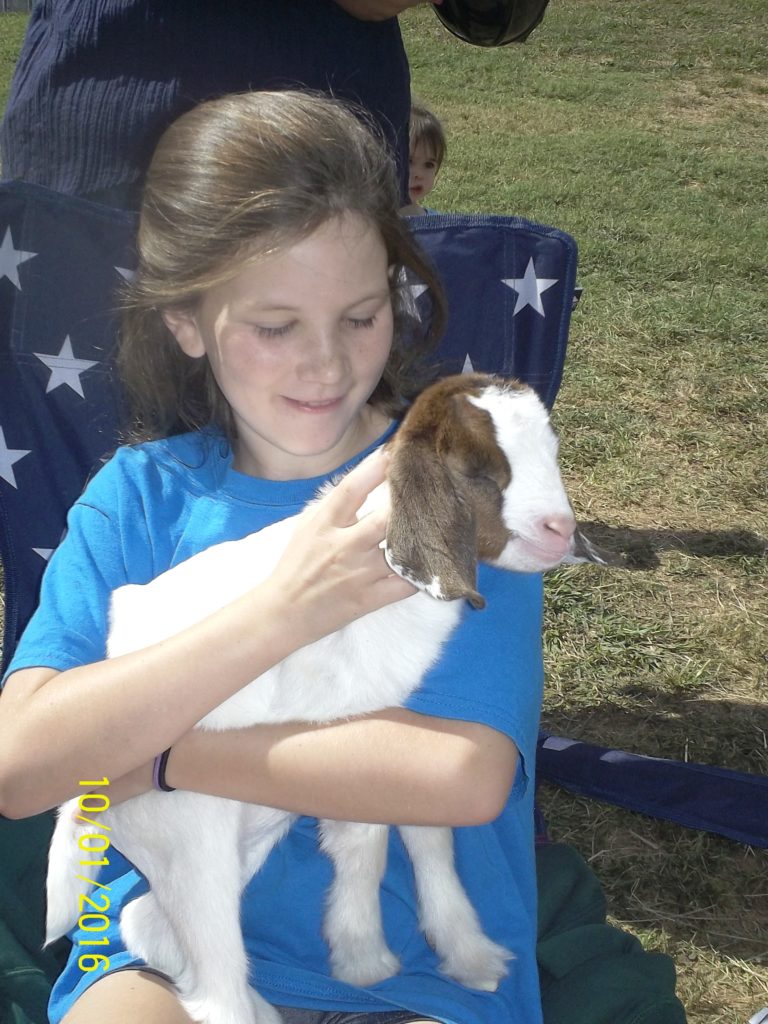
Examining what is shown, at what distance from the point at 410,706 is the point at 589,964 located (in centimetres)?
62

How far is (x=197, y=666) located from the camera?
5.61ft

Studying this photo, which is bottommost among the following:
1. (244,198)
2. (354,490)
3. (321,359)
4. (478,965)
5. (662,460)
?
(662,460)

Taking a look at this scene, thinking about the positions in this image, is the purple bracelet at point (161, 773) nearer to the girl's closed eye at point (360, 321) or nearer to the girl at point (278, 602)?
the girl at point (278, 602)

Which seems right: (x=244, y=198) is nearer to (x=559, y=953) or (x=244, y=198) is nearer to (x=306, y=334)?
(x=306, y=334)

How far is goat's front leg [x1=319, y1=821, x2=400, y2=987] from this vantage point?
5.92 ft

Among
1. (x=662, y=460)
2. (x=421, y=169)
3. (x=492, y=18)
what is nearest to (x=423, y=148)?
(x=421, y=169)

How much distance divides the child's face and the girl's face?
3.19 metres

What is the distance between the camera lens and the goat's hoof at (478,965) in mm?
1848

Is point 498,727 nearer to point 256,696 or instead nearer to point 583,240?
point 256,696

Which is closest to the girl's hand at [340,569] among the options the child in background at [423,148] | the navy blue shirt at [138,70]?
the navy blue shirt at [138,70]

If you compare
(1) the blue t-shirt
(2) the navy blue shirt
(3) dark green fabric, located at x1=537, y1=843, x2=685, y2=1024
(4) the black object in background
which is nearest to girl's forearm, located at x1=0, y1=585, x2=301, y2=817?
(1) the blue t-shirt

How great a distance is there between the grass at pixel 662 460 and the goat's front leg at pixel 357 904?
968 millimetres

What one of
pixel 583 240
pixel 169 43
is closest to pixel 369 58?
pixel 169 43
